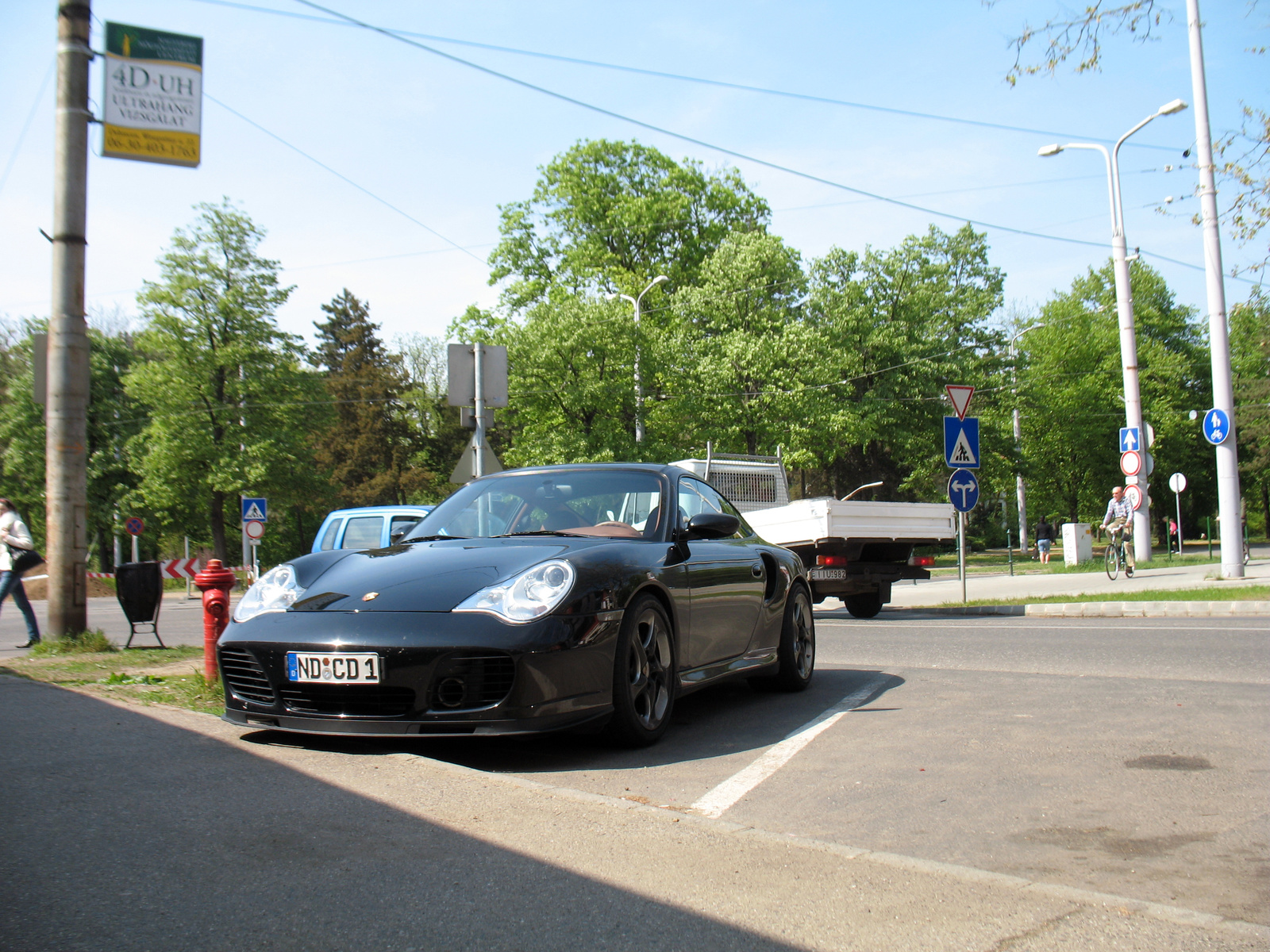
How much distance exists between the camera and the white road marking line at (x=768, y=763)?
4.30 m

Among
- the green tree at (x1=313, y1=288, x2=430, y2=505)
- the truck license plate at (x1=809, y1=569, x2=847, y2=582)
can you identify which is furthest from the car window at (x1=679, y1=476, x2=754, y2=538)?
the green tree at (x1=313, y1=288, x2=430, y2=505)

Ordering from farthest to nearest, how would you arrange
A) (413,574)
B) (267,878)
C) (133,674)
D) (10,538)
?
(10,538) < (133,674) < (413,574) < (267,878)

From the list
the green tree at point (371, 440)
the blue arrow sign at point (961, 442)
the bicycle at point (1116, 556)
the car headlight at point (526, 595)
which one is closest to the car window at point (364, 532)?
the blue arrow sign at point (961, 442)

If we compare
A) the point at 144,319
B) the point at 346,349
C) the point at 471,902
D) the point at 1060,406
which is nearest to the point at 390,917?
the point at 471,902

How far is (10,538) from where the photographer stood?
37.1 feet

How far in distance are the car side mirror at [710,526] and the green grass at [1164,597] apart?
9.99m

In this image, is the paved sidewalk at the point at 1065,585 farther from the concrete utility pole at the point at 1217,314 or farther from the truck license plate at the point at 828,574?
the truck license plate at the point at 828,574

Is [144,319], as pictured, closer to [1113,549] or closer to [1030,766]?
[1113,549]

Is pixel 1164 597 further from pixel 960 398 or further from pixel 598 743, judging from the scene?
pixel 598 743

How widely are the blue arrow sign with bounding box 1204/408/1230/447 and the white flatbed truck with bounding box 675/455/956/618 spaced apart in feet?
16.7

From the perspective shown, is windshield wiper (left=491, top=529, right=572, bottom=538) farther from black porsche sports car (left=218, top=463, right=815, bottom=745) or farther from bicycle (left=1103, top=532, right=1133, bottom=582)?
bicycle (left=1103, top=532, right=1133, bottom=582)

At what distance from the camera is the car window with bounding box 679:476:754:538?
21.5 ft

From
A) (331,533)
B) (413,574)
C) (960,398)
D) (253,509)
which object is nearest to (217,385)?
(253,509)

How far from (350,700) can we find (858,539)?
9.66 meters
